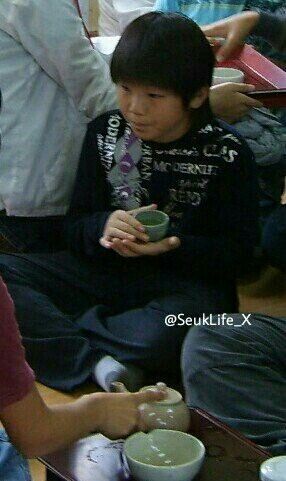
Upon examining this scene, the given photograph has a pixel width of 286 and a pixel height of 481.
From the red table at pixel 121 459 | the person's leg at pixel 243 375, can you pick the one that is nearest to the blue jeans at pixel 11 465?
the red table at pixel 121 459

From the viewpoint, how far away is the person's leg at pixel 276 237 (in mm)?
2400

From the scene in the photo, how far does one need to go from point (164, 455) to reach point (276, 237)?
1189 mm

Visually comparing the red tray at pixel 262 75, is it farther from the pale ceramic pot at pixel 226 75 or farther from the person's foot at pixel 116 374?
the person's foot at pixel 116 374

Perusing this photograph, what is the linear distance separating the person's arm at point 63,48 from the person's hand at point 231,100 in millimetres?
257

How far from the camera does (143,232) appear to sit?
6.68 feet

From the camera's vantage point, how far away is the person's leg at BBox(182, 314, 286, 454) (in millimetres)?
1624

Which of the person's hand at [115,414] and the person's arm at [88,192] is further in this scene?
the person's arm at [88,192]

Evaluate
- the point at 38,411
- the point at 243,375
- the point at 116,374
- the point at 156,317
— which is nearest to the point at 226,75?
the point at 156,317

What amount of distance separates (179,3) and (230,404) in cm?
151

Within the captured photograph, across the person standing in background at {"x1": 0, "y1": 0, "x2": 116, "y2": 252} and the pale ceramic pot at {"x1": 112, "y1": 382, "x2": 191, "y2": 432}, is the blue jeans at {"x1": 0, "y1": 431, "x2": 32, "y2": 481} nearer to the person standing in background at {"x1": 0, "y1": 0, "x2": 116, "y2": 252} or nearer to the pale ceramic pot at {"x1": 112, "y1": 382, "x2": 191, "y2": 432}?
the pale ceramic pot at {"x1": 112, "y1": 382, "x2": 191, "y2": 432}

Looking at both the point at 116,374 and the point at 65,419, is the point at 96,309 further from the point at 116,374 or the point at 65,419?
the point at 65,419

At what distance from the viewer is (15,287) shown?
7.18 ft

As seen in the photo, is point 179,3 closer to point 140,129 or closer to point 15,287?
point 140,129

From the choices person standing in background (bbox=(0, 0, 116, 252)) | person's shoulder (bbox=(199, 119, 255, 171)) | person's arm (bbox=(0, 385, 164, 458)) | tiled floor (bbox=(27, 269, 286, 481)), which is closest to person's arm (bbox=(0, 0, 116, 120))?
person standing in background (bbox=(0, 0, 116, 252))
